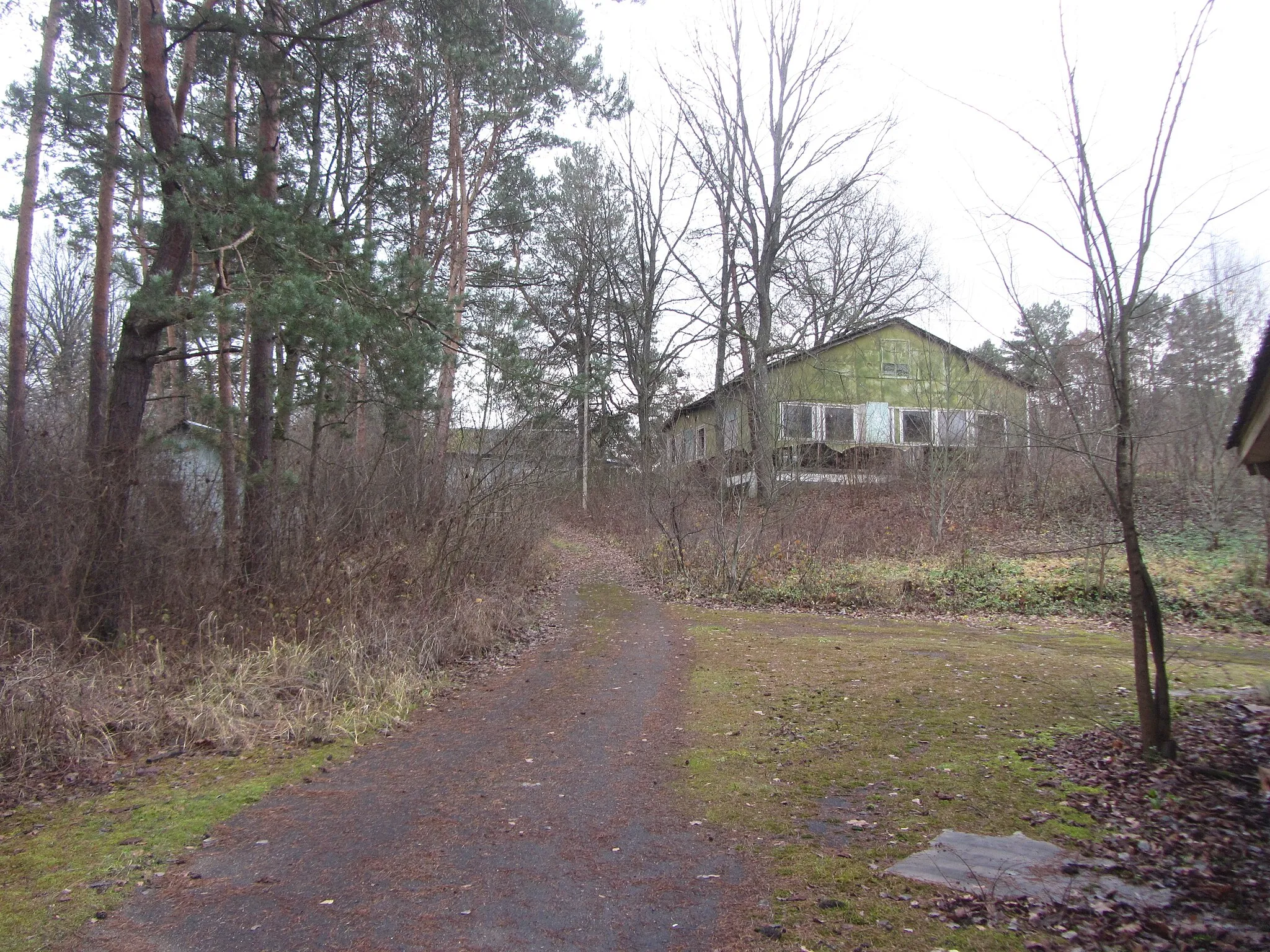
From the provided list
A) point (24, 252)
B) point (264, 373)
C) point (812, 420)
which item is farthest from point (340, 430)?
point (812, 420)

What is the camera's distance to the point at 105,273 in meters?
10.3

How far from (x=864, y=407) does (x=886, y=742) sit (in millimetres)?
20821

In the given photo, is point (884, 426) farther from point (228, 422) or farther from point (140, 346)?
point (140, 346)

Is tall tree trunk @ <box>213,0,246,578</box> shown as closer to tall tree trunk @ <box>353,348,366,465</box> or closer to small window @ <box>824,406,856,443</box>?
tall tree trunk @ <box>353,348,366,465</box>

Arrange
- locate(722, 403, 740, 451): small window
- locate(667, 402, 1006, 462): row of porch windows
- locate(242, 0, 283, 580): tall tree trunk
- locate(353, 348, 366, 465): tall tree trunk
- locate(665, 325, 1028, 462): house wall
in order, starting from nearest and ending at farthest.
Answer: locate(242, 0, 283, 580): tall tree trunk
locate(353, 348, 366, 465): tall tree trunk
locate(667, 402, 1006, 462): row of porch windows
locate(665, 325, 1028, 462): house wall
locate(722, 403, 740, 451): small window

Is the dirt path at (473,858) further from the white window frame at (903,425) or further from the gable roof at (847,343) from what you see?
the white window frame at (903,425)

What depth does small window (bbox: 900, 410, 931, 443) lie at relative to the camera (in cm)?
1986

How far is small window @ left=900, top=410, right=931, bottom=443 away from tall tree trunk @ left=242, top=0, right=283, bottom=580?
14.4 meters

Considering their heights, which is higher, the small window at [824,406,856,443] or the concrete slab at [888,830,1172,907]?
the small window at [824,406,856,443]

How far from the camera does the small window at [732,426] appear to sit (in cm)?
1958

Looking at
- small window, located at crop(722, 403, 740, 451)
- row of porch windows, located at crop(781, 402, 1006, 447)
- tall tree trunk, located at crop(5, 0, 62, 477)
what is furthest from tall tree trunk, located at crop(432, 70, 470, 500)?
row of porch windows, located at crop(781, 402, 1006, 447)

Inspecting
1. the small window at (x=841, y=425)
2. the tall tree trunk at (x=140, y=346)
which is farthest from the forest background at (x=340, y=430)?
the small window at (x=841, y=425)

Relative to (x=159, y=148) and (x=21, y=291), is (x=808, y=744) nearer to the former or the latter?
(x=159, y=148)

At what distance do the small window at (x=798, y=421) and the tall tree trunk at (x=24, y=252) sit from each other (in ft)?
41.0
